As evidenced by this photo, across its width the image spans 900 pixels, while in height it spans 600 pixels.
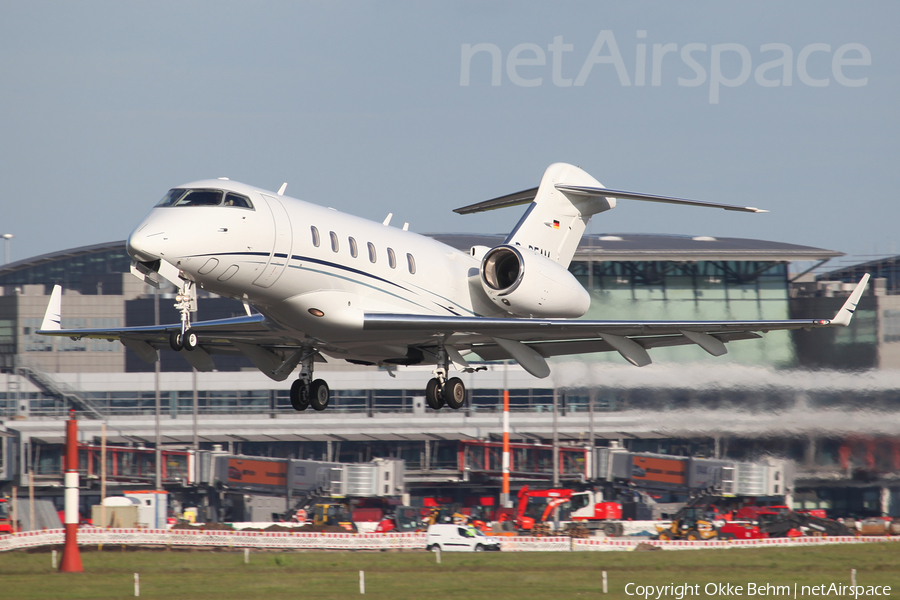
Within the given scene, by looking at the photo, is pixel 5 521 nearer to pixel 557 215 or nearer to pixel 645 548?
pixel 645 548

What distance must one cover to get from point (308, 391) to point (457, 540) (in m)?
13.8

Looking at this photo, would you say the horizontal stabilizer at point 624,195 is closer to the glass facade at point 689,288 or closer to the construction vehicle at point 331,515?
the construction vehicle at point 331,515

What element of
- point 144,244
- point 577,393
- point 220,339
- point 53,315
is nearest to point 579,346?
point 220,339

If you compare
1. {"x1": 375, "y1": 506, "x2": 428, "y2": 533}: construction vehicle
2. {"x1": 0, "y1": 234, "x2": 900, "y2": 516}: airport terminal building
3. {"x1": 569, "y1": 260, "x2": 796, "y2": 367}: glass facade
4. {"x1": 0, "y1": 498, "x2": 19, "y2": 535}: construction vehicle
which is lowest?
{"x1": 375, "y1": 506, "x2": 428, "y2": 533}: construction vehicle

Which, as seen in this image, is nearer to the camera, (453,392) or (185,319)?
(185,319)

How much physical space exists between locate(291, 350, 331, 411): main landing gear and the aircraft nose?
200 inches

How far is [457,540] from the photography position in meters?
30.9

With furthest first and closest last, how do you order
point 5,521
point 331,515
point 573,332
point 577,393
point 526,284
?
point 331,515 < point 577,393 < point 5,521 < point 526,284 < point 573,332

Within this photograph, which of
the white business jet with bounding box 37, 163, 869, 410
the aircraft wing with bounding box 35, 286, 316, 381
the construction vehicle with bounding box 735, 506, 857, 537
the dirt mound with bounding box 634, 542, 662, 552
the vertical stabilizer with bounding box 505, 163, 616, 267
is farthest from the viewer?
the construction vehicle with bounding box 735, 506, 857, 537

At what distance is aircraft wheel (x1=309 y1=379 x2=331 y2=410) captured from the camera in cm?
1855

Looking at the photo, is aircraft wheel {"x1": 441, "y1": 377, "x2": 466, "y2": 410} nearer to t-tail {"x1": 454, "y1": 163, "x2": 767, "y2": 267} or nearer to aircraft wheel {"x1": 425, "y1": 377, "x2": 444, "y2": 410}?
aircraft wheel {"x1": 425, "y1": 377, "x2": 444, "y2": 410}

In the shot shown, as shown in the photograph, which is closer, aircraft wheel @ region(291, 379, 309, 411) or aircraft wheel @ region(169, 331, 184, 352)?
aircraft wheel @ region(169, 331, 184, 352)

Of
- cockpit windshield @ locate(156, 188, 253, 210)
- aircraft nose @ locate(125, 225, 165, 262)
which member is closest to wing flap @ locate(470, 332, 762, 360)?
cockpit windshield @ locate(156, 188, 253, 210)

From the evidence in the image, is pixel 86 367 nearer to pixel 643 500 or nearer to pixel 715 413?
pixel 643 500
